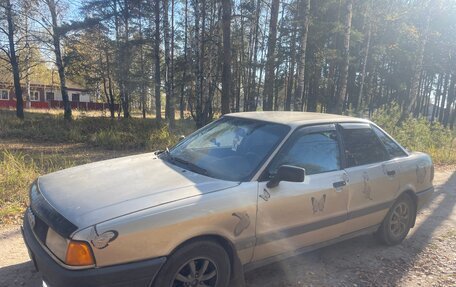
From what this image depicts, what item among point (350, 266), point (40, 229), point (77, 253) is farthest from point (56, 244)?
point (350, 266)

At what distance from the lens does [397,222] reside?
4824mm

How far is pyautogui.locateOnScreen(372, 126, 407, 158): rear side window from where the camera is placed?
4699 millimetres

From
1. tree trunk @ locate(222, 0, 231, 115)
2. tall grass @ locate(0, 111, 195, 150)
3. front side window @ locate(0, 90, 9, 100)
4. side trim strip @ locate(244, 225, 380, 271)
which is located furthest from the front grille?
front side window @ locate(0, 90, 9, 100)

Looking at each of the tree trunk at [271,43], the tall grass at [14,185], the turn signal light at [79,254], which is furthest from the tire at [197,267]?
the tree trunk at [271,43]

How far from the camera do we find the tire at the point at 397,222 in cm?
468

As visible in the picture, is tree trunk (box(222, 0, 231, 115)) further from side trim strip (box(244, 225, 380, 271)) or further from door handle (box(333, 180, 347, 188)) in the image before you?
door handle (box(333, 180, 347, 188))

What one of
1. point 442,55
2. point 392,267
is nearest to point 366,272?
point 392,267

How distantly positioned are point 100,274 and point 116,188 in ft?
2.52

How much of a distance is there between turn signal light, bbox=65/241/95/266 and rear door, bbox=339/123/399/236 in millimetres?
2739

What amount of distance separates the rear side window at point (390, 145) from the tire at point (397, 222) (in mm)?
552

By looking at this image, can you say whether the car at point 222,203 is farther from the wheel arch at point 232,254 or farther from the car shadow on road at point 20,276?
the car shadow on road at point 20,276

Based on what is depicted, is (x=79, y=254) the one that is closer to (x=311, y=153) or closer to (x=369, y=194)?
(x=311, y=153)

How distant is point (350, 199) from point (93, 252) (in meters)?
2.74

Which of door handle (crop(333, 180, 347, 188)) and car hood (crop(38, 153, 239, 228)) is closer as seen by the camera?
car hood (crop(38, 153, 239, 228))
